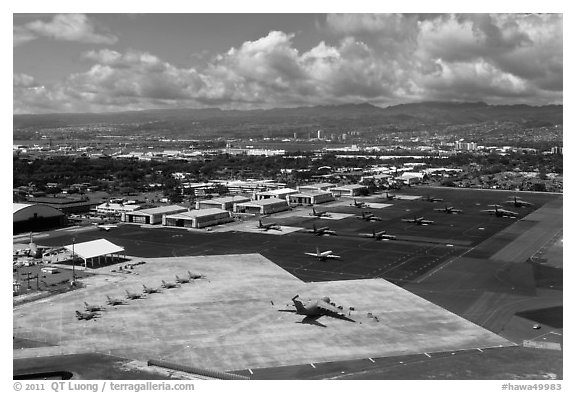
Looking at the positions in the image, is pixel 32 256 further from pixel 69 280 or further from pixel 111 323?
pixel 111 323

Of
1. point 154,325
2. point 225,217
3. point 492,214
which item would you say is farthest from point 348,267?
point 492,214

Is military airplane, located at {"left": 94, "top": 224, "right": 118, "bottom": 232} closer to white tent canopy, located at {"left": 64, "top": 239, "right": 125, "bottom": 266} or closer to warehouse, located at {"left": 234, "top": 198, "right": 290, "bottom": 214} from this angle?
white tent canopy, located at {"left": 64, "top": 239, "right": 125, "bottom": 266}

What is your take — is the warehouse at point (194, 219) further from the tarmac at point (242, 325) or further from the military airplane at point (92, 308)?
the military airplane at point (92, 308)

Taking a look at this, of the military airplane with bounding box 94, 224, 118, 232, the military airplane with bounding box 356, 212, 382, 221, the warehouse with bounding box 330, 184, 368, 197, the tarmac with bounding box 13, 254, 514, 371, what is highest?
the warehouse with bounding box 330, 184, 368, 197

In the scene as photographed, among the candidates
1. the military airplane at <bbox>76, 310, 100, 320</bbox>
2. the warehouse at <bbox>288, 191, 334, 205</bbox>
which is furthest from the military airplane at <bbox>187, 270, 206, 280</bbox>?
the warehouse at <bbox>288, 191, 334, 205</bbox>

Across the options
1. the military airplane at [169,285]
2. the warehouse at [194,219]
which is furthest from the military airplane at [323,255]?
the warehouse at [194,219]

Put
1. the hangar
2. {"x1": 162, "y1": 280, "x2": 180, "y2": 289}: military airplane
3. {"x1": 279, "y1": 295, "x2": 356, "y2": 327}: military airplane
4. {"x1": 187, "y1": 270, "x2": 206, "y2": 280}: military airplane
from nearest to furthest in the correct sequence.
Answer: {"x1": 279, "y1": 295, "x2": 356, "y2": 327}: military airplane
{"x1": 162, "y1": 280, "x2": 180, "y2": 289}: military airplane
{"x1": 187, "y1": 270, "x2": 206, "y2": 280}: military airplane
the hangar

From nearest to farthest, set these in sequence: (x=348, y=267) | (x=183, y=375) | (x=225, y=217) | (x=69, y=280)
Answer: (x=183, y=375) < (x=69, y=280) < (x=348, y=267) < (x=225, y=217)

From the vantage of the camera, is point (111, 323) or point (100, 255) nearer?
point (111, 323)
